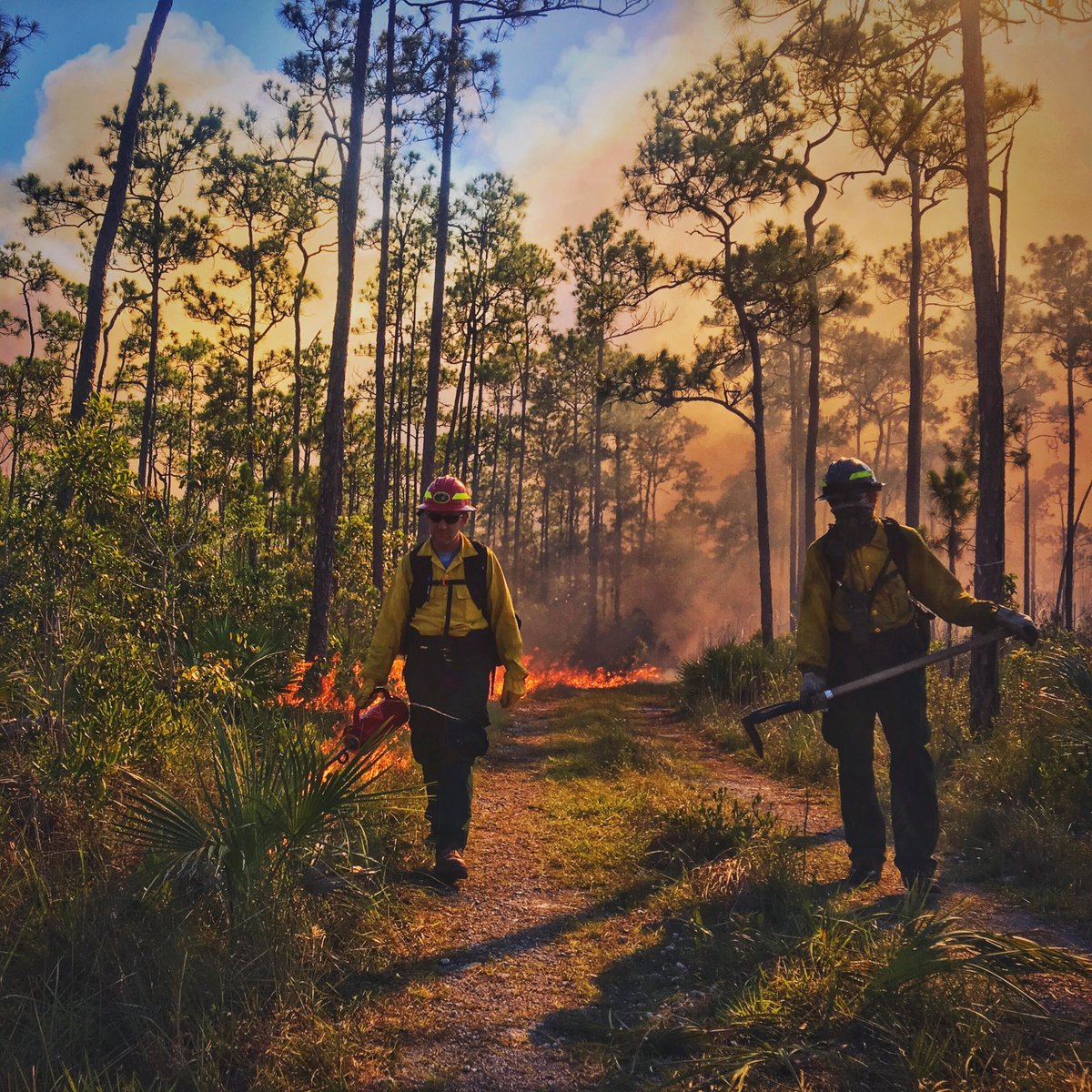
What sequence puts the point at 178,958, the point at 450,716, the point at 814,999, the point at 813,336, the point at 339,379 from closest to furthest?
1. the point at 814,999
2. the point at 178,958
3. the point at 450,716
4. the point at 339,379
5. the point at 813,336

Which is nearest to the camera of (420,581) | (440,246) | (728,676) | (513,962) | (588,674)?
(513,962)

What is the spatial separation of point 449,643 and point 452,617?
16 cm

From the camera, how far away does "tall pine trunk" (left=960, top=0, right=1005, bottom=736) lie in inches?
318

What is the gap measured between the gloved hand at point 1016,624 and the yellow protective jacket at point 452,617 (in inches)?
103

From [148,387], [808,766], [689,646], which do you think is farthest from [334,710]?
[689,646]

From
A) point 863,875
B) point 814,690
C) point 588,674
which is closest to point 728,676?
point 863,875

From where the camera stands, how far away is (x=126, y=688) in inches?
189

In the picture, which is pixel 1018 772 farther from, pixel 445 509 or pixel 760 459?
pixel 760 459

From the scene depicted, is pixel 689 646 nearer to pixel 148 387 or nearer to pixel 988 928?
pixel 148 387

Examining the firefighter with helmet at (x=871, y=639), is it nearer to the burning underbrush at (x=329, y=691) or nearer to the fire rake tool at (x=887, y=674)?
the fire rake tool at (x=887, y=674)

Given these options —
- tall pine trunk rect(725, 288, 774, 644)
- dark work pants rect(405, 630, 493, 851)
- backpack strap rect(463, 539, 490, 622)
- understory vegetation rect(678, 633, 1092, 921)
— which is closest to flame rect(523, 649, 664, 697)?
tall pine trunk rect(725, 288, 774, 644)

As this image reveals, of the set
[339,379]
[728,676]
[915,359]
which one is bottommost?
[728,676]

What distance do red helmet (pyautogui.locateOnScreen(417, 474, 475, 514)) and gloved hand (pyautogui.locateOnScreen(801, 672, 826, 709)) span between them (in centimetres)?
209

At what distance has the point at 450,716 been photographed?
15.3ft
